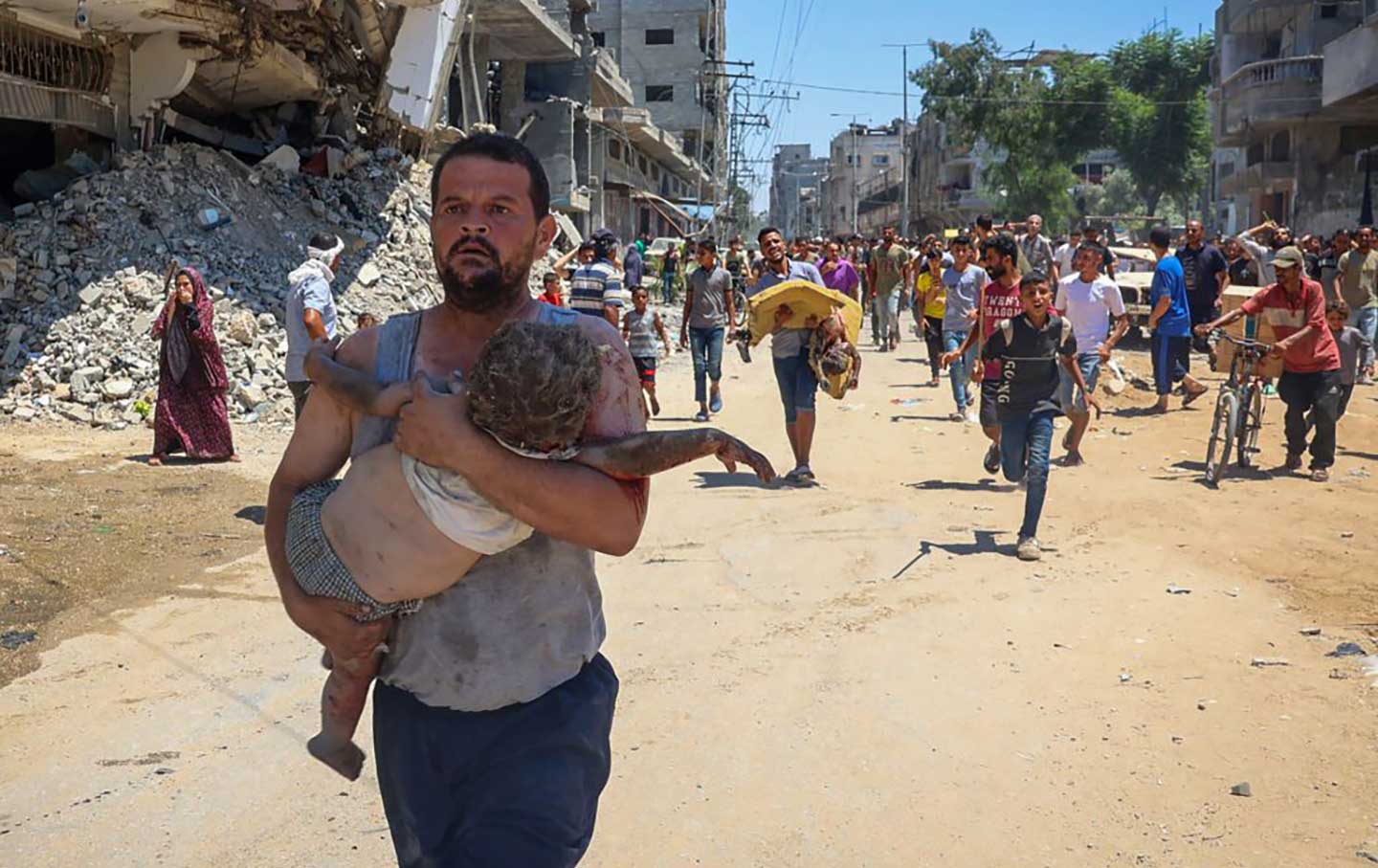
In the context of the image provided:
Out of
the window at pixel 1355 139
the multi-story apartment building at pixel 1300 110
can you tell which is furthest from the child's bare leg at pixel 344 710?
the window at pixel 1355 139

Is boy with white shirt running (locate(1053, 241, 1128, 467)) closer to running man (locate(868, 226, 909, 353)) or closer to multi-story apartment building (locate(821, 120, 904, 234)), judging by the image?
running man (locate(868, 226, 909, 353))

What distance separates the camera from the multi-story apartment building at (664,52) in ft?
201

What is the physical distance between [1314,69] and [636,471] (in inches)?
1476

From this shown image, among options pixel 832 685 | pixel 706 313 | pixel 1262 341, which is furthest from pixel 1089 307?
pixel 832 685

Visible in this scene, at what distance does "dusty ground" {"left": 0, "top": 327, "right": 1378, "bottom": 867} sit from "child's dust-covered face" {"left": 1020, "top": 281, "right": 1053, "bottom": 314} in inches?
55.1

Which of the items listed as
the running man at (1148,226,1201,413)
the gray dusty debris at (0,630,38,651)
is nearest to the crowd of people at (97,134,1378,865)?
the gray dusty debris at (0,630,38,651)

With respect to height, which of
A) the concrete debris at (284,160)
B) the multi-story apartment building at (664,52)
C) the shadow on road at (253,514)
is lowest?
the shadow on road at (253,514)

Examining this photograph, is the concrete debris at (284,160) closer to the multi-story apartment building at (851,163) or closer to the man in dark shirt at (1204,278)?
the man in dark shirt at (1204,278)

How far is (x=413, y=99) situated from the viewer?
22734 millimetres

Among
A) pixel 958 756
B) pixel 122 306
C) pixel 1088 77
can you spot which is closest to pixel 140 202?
pixel 122 306

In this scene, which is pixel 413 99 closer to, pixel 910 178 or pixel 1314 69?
pixel 1314 69

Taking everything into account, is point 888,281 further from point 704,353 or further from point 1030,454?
point 1030,454

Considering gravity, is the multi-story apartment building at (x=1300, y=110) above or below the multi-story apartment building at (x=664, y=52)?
below

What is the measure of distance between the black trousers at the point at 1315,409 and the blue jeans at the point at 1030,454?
134 inches
